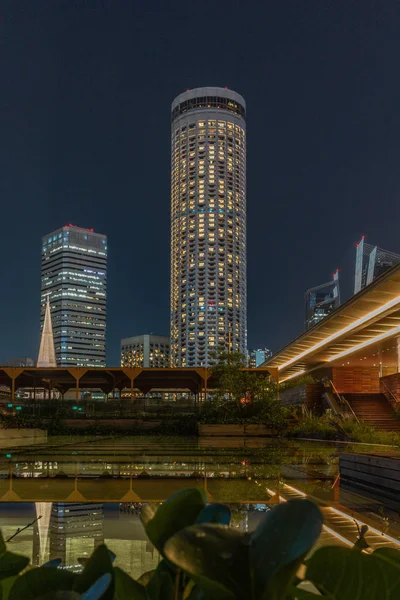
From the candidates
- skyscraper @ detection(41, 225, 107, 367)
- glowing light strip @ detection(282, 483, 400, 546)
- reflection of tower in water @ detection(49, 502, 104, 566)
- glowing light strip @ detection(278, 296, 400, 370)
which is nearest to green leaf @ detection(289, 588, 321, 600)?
glowing light strip @ detection(282, 483, 400, 546)

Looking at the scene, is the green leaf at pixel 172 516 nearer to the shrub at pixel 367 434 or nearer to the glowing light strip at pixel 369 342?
the shrub at pixel 367 434

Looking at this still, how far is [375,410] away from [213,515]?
28.7 metres

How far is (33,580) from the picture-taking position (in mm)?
581

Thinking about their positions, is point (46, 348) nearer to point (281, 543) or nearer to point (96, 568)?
point (96, 568)

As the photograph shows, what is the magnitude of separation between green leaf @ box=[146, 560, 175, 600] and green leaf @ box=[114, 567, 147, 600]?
0.01 m

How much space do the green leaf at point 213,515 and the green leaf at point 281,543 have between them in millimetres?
84

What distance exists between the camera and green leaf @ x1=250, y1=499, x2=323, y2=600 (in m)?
0.46

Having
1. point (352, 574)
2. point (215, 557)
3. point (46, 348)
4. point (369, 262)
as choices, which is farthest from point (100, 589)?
point (369, 262)

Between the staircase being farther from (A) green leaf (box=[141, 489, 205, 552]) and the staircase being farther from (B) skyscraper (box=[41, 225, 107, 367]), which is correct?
(B) skyscraper (box=[41, 225, 107, 367])

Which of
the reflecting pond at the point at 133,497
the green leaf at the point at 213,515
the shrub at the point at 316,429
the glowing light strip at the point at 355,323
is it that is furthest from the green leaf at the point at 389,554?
the shrub at the point at 316,429

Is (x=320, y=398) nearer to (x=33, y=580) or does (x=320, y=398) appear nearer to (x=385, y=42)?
(x=33, y=580)

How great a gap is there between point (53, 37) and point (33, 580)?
16256 cm

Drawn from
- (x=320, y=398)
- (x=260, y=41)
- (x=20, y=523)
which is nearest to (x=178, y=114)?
(x=260, y=41)

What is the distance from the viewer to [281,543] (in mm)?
471
